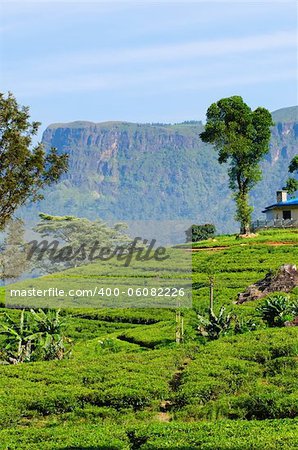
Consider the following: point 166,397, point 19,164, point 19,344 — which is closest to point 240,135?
point 19,164

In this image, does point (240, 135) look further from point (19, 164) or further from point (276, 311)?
point (276, 311)

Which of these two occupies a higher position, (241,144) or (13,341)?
(241,144)

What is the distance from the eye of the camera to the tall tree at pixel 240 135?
57.7 metres

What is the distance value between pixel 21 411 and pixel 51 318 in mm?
8263

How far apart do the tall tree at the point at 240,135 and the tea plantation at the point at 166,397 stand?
35.4 m

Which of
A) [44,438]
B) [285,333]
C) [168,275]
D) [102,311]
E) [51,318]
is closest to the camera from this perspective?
[44,438]

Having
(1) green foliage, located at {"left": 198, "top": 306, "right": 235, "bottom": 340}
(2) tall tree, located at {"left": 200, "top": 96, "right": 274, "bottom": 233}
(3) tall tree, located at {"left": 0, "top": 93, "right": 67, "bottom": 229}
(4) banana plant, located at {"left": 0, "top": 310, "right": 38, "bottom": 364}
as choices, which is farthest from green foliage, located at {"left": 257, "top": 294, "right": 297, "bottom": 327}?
(2) tall tree, located at {"left": 200, "top": 96, "right": 274, "bottom": 233}

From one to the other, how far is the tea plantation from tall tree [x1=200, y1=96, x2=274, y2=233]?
3536 cm

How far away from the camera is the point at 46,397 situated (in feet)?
50.3

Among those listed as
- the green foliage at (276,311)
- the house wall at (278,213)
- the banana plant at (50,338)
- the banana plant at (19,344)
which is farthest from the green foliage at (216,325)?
the house wall at (278,213)

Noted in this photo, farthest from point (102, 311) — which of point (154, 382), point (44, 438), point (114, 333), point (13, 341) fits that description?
point (44, 438)

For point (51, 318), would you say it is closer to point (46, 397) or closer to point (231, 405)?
point (46, 397)

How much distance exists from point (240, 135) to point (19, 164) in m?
28.6

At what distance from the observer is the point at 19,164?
32750 mm
